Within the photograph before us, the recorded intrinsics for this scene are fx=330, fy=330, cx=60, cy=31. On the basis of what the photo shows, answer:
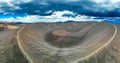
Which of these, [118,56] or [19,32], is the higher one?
[19,32]

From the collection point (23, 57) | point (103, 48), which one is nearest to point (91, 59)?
point (103, 48)

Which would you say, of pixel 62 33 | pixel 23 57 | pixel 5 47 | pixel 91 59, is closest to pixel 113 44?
pixel 91 59

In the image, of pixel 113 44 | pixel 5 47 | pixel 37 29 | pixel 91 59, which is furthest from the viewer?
pixel 37 29

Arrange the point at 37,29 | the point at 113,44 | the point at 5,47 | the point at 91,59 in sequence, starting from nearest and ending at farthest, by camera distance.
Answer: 1. the point at 91,59
2. the point at 113,44
3. the point at 5,47
4. the point at 37,29

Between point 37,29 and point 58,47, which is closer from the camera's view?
point 58,47

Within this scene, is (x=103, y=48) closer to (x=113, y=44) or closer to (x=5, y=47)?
(x=113, y=44)

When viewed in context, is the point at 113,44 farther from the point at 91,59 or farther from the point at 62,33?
the point at 62,33
